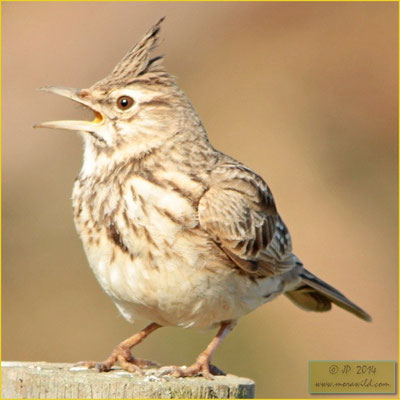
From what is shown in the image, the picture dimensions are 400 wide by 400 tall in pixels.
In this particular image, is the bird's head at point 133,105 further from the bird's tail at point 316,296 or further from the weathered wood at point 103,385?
the bird's tail at point 316,296

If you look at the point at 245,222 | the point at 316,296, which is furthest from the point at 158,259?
the point at 316,296

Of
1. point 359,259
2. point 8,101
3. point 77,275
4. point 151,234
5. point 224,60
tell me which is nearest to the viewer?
point 151,234

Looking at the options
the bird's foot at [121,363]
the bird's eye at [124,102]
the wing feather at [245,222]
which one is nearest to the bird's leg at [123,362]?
the bird's foot at [121,363]

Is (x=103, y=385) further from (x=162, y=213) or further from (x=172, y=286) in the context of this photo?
(x=162, y=213)

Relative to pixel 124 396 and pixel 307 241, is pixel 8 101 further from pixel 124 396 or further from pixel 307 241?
pixel 124 396

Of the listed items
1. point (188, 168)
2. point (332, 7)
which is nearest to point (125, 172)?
point (188, 168)

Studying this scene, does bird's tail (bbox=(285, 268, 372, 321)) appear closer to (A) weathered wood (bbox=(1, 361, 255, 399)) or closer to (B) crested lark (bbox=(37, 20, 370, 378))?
(B) crested lark (bbox=(37, 20, 370, 378))
